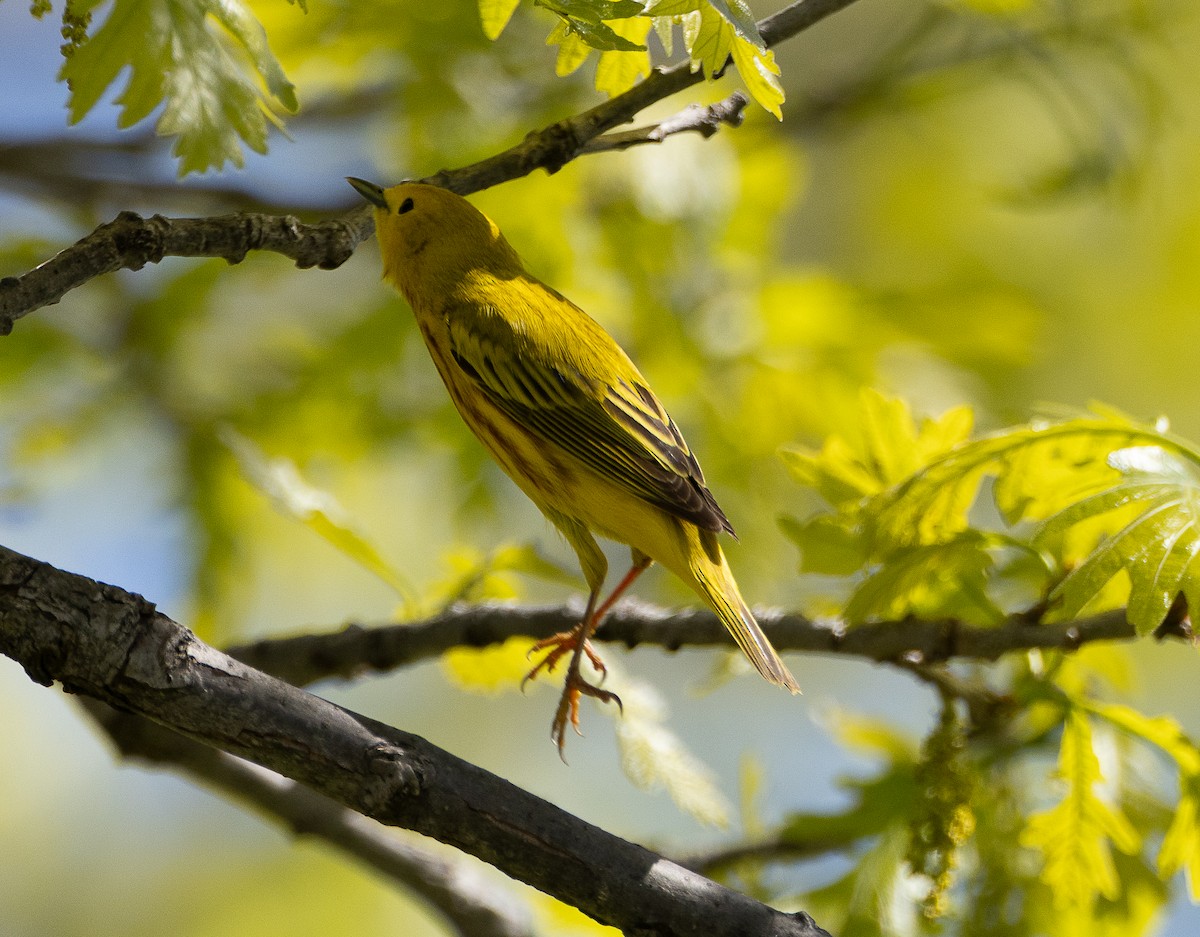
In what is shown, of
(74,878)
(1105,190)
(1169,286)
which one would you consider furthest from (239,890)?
(1169,286)

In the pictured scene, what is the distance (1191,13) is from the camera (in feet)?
15.1

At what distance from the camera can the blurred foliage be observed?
2.12 m

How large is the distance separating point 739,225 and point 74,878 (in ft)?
14.2

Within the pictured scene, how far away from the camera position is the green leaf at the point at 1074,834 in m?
2.25

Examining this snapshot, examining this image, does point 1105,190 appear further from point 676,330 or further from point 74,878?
point 74,878

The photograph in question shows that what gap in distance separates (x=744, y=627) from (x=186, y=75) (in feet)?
4.33

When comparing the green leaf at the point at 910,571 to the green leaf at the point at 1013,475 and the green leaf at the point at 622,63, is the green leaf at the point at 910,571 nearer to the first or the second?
the green leaf at the point at 1013,475

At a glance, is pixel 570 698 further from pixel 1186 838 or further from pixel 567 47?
pixel 567 47

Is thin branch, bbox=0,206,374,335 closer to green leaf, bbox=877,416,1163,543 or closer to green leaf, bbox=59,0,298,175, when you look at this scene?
green leaf, bbox=59,0,298,175

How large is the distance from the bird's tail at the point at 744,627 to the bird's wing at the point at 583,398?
0.15 metres

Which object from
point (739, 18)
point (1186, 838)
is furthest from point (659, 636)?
point (739, 18)

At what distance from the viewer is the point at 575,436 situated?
265 centimetres

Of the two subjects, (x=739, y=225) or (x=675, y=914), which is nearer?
(x=675, y=914)

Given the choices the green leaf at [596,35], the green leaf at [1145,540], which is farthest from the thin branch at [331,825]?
the green leaf at [596,35]
